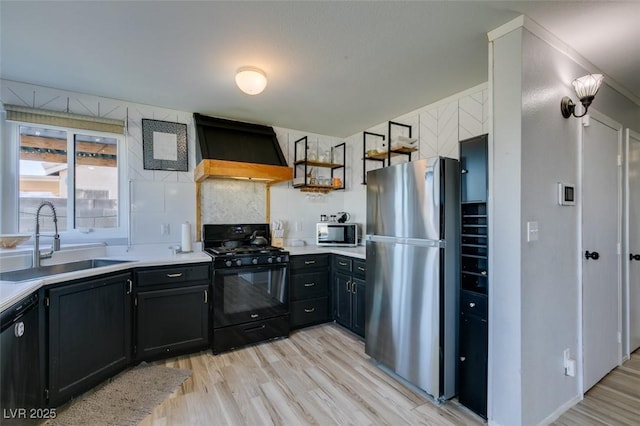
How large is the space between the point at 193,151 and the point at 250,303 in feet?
6.12

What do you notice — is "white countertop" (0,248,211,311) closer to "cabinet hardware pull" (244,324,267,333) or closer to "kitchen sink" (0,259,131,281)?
"kitchen sink" (0,259,131,281)

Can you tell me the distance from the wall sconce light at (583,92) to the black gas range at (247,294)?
262 cm

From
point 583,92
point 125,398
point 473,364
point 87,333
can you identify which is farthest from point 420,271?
point 87,333

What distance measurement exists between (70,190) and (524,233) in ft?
12.6

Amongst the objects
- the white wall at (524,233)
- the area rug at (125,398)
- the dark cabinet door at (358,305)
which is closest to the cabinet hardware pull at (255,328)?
the area rug at (125,398)

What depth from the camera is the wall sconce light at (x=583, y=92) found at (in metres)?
1.78

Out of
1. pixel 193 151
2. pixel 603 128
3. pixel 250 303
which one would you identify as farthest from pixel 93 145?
pixel 603 128

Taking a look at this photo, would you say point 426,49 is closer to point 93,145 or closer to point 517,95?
point 517,95

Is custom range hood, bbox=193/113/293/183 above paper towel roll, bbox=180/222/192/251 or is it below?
above

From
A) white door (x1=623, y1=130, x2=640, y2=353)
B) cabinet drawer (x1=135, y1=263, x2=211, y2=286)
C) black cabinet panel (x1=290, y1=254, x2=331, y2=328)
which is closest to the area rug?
cabinet drawer (x1=135, y1=263, x2=211, y2=286)

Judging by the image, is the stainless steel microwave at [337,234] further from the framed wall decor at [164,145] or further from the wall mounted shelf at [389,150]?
the framed wall decor at [164,145]

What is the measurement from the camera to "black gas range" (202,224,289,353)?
8.74 feet

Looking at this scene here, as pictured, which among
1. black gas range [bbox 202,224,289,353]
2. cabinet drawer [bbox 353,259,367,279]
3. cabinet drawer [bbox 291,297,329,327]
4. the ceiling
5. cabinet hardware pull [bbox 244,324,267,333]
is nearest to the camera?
the ceiling

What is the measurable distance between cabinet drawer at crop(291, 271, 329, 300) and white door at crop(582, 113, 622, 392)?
228 centimetres
